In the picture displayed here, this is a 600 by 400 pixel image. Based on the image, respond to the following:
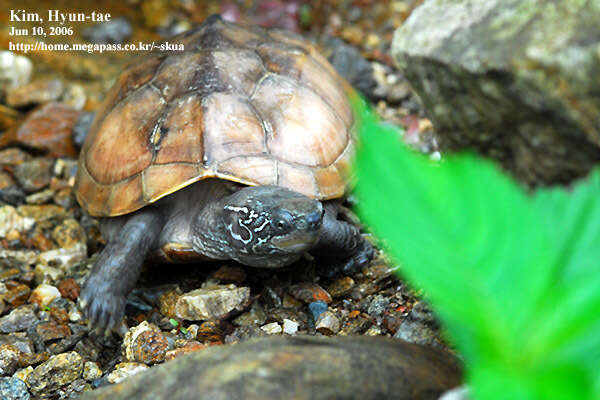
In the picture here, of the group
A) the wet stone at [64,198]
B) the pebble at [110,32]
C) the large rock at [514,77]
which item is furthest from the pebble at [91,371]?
the pebble at [110,32]

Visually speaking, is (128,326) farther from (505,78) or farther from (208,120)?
(505,78)

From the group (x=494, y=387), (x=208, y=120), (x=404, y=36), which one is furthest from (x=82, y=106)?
(x=494, y=387)

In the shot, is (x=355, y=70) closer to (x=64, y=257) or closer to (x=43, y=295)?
(x=64, y=257)

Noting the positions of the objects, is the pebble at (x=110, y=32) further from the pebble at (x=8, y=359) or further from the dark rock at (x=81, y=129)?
the pebble at (x=8, y=359)

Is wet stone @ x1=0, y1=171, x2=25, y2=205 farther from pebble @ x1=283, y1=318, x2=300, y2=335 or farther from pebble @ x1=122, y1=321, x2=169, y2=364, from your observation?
pebble @ x1=283, y1=318, x2=300, y2=335

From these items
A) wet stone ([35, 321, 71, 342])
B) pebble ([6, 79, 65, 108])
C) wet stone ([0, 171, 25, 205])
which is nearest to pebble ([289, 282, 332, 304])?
wet stone ([35, 321, 71, 342])

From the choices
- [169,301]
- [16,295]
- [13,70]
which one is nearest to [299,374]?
[169,301]

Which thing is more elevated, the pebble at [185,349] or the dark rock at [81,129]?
the dark rock at [81,129]
